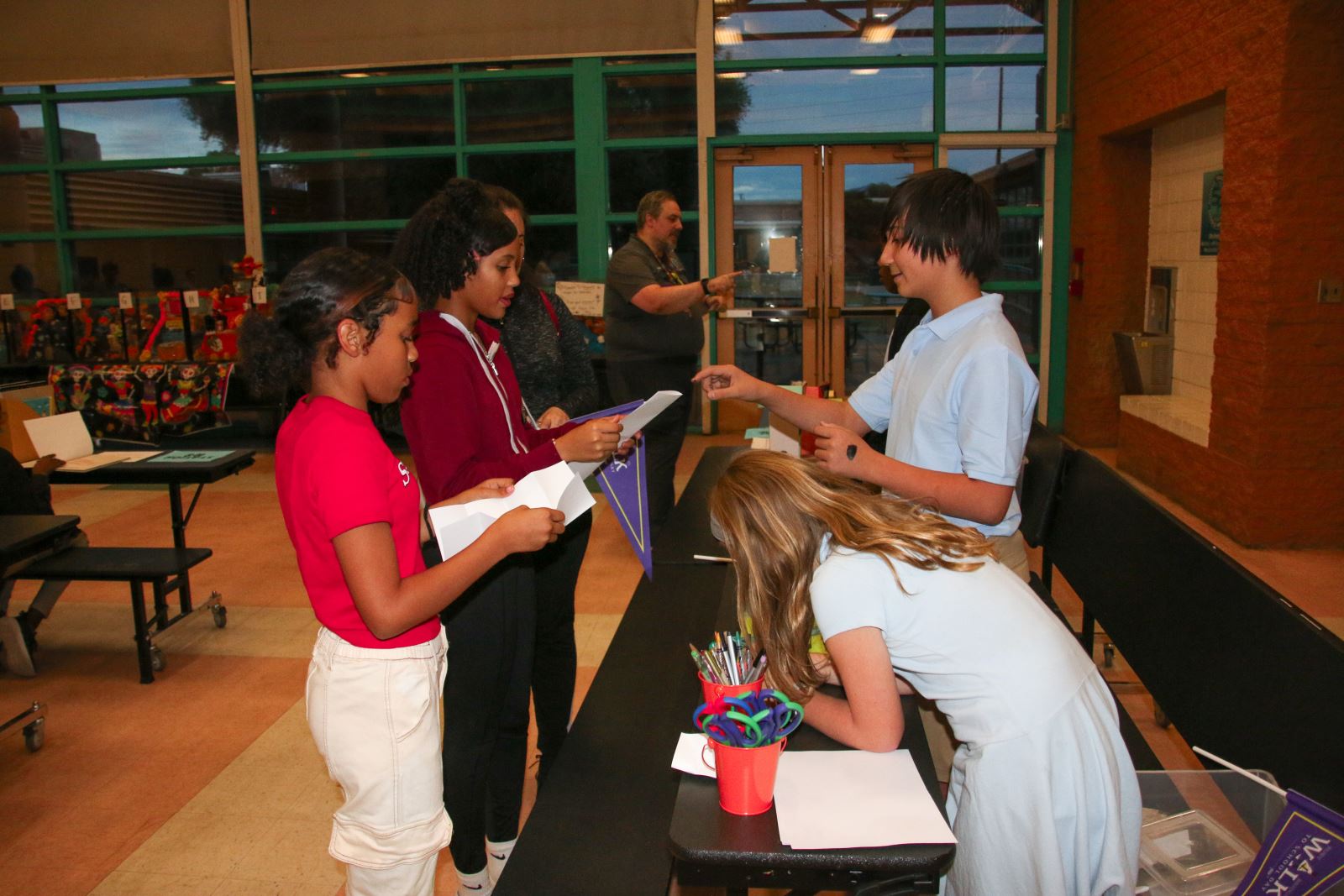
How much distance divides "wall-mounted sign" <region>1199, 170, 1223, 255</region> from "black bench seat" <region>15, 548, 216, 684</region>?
5.94 m

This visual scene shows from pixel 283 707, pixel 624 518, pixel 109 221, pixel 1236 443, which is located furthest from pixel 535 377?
pixel 109 221

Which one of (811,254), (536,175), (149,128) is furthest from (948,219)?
(149,128)

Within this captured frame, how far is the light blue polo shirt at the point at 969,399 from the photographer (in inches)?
76.5

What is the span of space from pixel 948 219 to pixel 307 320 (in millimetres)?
1257

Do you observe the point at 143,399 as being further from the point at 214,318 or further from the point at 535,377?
the point at 535,377

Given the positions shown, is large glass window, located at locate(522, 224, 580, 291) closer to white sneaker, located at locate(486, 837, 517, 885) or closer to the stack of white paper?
the stack of white paper

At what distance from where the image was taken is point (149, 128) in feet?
30.1

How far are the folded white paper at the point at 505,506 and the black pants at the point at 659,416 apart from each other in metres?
3.01

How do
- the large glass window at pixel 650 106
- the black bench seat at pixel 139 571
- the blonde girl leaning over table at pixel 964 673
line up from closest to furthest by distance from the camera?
the blonde girl leaning over table at pixel 964 673 → the black bench seat at pixel 139 571 → the large glass window at pixel 650 106

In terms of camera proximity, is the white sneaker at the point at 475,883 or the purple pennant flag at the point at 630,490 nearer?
the white sneaker at the point at 475,883

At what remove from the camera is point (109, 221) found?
9266mm

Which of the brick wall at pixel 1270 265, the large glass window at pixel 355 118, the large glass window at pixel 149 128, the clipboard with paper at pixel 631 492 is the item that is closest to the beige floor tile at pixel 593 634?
the clipboard with paper at pixel 631 492

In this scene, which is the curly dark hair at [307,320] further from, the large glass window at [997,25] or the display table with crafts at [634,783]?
the large glass window at [997,25]

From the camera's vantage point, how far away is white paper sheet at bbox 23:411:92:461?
13.7 feet
